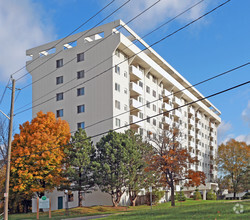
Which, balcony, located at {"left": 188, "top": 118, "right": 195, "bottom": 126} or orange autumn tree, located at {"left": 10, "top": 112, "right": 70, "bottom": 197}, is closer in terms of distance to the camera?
orange autumn tree, located at {"left": 10, "top": 112, "right": 70, "bottom": 197}

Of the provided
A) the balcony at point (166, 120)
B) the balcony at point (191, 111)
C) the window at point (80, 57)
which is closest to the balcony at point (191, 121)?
the balcony at point (191, 111)

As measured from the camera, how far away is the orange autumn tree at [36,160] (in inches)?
1694

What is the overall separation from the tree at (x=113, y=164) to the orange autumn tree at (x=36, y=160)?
187 inches

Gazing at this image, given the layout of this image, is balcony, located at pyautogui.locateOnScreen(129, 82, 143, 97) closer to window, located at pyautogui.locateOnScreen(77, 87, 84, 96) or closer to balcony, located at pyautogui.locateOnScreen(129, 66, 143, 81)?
balcony, located at pyautogui.locateOnScreen(129, 66, 143, 81)

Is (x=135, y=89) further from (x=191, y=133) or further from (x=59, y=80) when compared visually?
(x=191, y=133)

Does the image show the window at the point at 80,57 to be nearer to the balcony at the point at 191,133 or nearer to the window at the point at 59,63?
the window at the point at 59,63

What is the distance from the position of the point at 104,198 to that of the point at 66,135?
10448mm

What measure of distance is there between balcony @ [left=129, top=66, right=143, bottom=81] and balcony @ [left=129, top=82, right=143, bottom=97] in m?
1.73

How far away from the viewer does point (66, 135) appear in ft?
154

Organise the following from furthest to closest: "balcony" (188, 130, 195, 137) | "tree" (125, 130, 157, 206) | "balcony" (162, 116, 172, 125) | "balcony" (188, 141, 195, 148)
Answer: "balcony" (188, 130, 195, 137) < "balcony" (188, 141, 195, 148) < "balcony" (162, 116, 172, 125) < "tree" (125, 130, 157, 206)

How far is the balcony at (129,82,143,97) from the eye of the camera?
59.2 metres

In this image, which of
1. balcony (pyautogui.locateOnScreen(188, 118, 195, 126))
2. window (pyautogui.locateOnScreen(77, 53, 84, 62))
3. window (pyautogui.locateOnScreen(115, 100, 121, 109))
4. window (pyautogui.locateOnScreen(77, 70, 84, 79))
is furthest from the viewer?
balcony (pyautogui.locateOnScreen(188, 118, 195, 126))

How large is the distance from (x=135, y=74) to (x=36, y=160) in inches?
939

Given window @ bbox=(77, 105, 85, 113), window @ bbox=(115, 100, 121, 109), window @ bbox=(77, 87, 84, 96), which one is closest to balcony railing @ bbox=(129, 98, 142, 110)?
window @ bbox=(115, 100, 121, 109)
